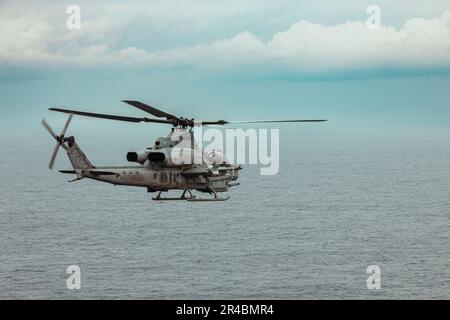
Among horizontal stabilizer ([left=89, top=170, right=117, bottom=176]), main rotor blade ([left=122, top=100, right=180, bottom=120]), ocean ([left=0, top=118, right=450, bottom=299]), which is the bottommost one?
ocean ([left=0, top=118, right=450, bottom=299])

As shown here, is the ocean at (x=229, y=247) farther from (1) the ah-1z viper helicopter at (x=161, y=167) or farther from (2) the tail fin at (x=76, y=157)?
(2) the tail fin at (x=76, y=157)

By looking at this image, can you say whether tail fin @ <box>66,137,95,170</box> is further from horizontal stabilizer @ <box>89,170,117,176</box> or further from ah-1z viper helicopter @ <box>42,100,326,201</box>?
horizontal stabilizer @ <box>89,170,117,176</box>

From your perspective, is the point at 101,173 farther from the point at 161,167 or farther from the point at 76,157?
the point at 161,167

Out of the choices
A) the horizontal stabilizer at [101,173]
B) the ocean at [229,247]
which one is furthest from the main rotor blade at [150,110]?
the ocean at [229,247]

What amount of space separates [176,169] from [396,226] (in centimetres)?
8437

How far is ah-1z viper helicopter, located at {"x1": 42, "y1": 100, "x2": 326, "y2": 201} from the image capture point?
59.8 metres

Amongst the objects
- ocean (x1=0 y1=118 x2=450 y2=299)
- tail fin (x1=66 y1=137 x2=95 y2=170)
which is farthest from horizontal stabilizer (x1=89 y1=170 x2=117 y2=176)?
ocean (x1=0 y1=118 x2=450 y2=299)

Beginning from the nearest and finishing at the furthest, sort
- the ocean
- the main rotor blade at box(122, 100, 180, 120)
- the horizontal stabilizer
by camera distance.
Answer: the main rotor blade at box(122, 100, 180, 120), the horizontal stabilizer, the ocean

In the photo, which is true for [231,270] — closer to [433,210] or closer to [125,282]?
[125,282]

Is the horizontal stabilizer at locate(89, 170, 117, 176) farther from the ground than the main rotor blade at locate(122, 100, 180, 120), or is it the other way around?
the main rotor blade at locate(122, 100, 180, 120)

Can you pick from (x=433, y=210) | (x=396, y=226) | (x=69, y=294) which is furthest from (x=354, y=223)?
(x=69, y=294)
